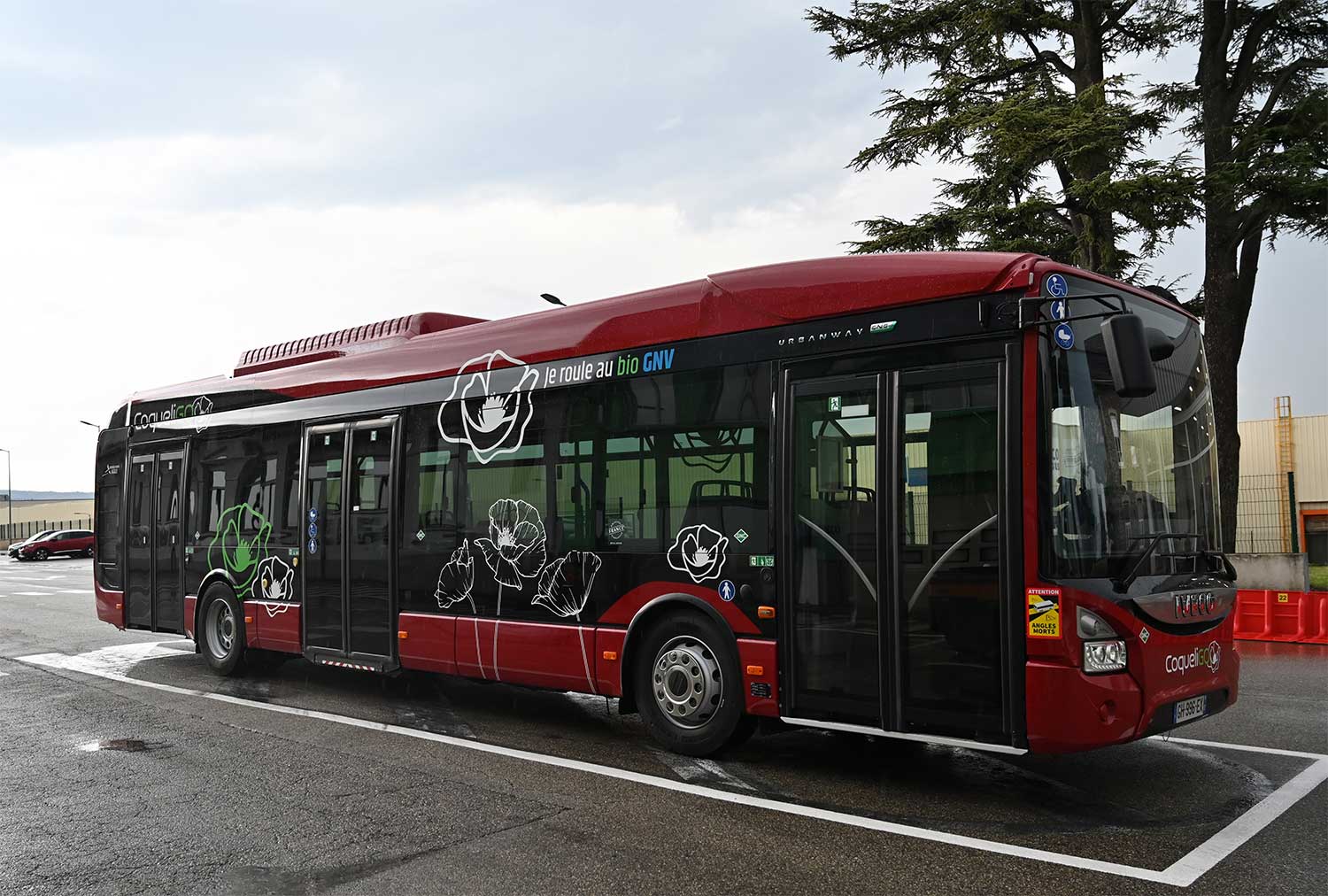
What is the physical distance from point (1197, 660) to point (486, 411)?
18.0 feet

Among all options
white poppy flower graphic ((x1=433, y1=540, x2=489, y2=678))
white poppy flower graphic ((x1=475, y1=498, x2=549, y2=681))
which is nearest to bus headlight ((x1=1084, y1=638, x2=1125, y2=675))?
white poppy flower graphic ((x1=475, y1=498, x2=549, y2=681))

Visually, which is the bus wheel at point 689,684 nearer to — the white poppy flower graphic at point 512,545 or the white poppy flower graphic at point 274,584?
the white poppy flower graphic at point 512,545

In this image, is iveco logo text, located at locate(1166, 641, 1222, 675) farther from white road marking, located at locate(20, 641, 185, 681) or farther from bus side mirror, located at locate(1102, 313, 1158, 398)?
white road marking, located at locate(20, 641, 185, 681)

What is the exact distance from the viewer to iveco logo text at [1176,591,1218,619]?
20.5 ft

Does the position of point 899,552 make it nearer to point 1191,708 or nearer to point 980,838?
point 980,838

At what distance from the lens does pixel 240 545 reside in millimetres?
11500

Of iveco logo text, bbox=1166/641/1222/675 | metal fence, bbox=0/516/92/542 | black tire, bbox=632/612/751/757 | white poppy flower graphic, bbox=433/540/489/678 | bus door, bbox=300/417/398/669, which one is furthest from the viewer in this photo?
metal fence, bbox=0/516/92/542

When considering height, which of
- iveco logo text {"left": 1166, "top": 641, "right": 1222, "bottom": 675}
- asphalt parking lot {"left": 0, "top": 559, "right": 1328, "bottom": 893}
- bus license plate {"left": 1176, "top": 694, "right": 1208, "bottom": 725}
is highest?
iveco logo text {"left": 1166, "top": 641, "right": 1222, "bottom": 675}

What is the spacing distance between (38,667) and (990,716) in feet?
36.7

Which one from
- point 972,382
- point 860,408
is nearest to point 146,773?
point 860,408

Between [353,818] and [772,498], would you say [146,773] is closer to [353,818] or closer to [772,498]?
[353,818]

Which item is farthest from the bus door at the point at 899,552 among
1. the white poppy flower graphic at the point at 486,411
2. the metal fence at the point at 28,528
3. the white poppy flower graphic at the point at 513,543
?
the metal fence at the point at 28,528

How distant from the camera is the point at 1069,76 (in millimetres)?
22250

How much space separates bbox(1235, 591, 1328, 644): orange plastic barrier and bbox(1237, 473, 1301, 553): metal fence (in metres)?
5.91
